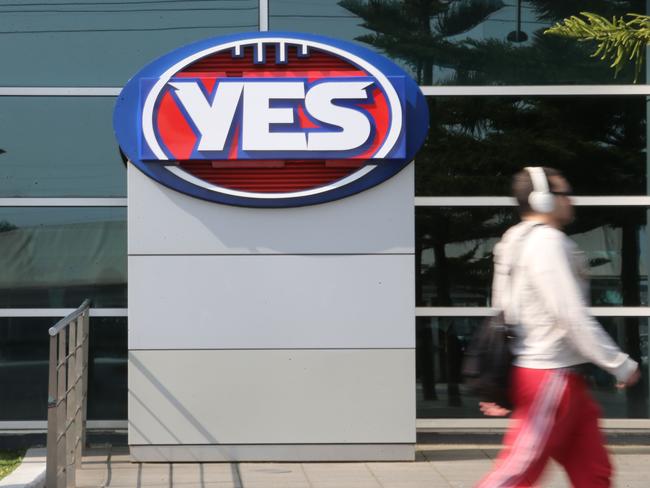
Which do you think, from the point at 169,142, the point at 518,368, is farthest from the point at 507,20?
the point at 518,368

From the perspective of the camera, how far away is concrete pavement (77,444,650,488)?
774cm

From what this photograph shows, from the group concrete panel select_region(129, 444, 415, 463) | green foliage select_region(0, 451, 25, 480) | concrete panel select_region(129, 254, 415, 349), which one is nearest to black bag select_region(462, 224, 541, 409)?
concrete panel select_region(129, 254, 415, 349)

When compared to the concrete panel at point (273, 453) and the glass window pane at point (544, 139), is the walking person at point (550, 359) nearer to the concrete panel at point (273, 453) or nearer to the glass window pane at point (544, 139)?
the concrete panel at point (273, 453)

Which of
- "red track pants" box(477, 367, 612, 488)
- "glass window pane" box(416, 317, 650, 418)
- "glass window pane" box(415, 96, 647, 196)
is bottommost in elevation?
"glass window pane" box(416, 317, 650, 418)

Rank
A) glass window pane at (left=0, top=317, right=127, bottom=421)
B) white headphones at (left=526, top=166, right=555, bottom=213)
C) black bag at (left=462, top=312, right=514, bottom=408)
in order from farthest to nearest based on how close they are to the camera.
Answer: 1. glass window pane at (left=0, top=317, right=127, bottom=421)
2. white headphones at (left=526, top=166, right=555, bottom=213)
3. black bag at (left=462, top=312, right=514, bottom=408)

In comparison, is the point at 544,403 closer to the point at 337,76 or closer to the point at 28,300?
the point at 337,76

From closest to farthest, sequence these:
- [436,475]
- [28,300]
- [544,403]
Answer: [544,403] < [436,475] < [28,300]

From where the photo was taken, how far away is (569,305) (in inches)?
188

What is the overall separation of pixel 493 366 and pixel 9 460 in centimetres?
509

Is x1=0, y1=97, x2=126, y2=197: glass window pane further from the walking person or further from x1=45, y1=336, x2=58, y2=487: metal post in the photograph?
the walking person

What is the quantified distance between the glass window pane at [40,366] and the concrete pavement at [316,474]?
0.73m

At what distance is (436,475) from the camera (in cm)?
812

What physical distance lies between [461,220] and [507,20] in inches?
70.0

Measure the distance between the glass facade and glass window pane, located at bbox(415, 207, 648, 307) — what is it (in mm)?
12
